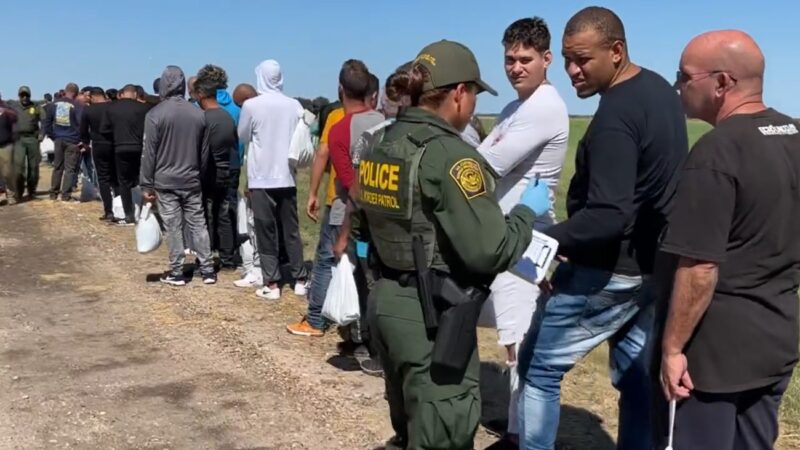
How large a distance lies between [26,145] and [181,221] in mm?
8022

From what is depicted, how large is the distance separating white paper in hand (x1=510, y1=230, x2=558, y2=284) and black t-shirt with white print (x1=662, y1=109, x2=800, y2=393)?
0.70m

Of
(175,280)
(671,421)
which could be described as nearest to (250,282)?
(175,280)

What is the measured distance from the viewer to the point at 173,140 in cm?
798

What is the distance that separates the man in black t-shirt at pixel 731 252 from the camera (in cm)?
270

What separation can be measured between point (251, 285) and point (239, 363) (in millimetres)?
2475

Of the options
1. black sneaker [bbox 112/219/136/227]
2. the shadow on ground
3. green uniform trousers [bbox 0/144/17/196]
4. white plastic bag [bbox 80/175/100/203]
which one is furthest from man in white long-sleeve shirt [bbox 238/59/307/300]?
white plastic bag [bbox 80/175/100/203]

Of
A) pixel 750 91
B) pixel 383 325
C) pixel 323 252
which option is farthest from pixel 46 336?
pixel 750 91

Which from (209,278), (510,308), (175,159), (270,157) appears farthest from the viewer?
(209,278)

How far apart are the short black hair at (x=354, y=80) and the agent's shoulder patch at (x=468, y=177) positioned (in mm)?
2929

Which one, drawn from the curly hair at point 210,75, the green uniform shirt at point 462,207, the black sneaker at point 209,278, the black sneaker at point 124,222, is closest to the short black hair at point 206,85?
the curly hair at point 210,75

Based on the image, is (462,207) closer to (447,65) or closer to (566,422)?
(447,65)

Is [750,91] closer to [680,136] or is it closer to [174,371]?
[680,136]

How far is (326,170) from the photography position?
6453 mm

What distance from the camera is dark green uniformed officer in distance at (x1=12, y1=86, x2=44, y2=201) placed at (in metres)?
14.8
